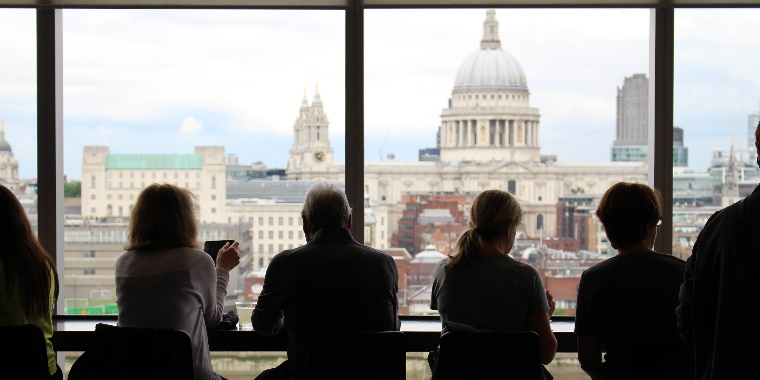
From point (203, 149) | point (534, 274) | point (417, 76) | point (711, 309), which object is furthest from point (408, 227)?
point (711, 309)

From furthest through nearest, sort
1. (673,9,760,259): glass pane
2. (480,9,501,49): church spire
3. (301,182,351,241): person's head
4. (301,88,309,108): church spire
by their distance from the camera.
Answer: (301,88,309,108): church spire < (480,9,501,49): church spire < (673,9,760,259): glass pane < (301,182,351,241): person's head

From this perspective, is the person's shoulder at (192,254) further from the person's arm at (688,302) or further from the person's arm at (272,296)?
A: the person's arm at (688,302)

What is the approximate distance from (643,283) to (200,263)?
122 centimetres

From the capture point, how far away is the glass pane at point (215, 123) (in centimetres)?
359

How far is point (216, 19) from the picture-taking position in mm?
3477

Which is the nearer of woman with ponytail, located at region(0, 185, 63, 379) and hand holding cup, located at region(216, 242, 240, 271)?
woman with ponytail, located at region(0, 185, 63, 379)

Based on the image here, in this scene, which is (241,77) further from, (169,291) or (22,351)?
(22,351)

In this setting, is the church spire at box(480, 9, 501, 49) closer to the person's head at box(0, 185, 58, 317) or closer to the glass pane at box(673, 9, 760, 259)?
the glass pane at box(673, 9, 760, 259)

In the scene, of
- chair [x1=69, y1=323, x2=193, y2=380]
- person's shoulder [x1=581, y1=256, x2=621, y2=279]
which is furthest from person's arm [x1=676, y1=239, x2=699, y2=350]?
chair [x1=69, y1=323, x2=193, y2=380]

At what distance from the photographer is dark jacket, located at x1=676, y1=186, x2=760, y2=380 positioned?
1293 millimetres

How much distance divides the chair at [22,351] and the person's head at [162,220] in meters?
0.36

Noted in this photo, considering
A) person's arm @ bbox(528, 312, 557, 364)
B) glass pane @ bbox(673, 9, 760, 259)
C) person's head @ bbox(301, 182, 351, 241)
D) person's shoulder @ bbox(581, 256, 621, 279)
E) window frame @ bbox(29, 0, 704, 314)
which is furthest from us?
glass pane @ bbox(673, 9, 760, 259)

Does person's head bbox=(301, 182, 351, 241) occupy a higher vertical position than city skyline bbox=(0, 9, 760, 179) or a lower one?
lower

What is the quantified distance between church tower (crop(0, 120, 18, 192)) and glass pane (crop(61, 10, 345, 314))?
299 millimetres
